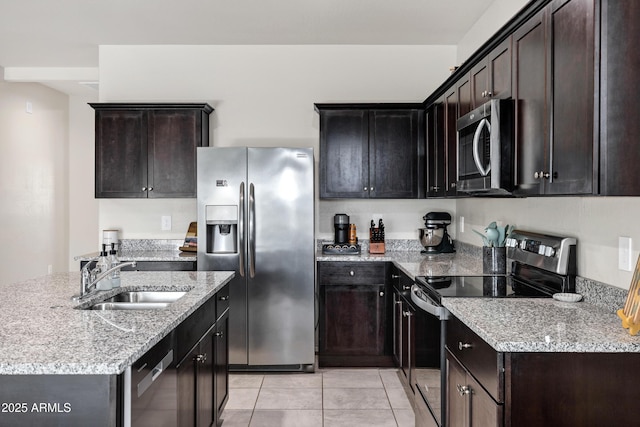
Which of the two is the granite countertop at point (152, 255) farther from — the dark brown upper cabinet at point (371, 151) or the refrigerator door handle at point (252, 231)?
the dark brown upper cabinet at point (371, 151)

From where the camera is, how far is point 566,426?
1.61 metres

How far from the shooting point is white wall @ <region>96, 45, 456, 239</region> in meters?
4.63

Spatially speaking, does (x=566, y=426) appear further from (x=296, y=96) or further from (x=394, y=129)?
(x=296, y=96)

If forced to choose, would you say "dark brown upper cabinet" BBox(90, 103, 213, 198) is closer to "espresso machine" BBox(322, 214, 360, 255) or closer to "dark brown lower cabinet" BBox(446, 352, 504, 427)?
"espresso machine" BBox(322, 214, 360, 255)

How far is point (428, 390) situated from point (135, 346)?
1.61 m

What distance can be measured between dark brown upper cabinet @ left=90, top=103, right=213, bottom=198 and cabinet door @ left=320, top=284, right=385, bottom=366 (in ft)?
4.80

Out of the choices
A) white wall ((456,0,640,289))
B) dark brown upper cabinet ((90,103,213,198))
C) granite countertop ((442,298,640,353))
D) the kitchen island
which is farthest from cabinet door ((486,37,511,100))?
dark brown upper cabinet ((90,103,213,198))

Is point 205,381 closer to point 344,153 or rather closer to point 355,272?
point 355,272

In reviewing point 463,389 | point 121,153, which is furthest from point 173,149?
point 463,389

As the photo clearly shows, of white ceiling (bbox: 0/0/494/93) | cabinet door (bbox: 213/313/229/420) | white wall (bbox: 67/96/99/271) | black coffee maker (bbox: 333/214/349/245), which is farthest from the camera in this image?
white wall (bbox: 67/96/99/271)

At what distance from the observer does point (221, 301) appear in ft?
9.18

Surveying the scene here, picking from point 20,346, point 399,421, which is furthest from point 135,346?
point 399,421

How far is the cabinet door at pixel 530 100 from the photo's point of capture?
2039 mm

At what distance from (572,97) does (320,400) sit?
2.50 metres
